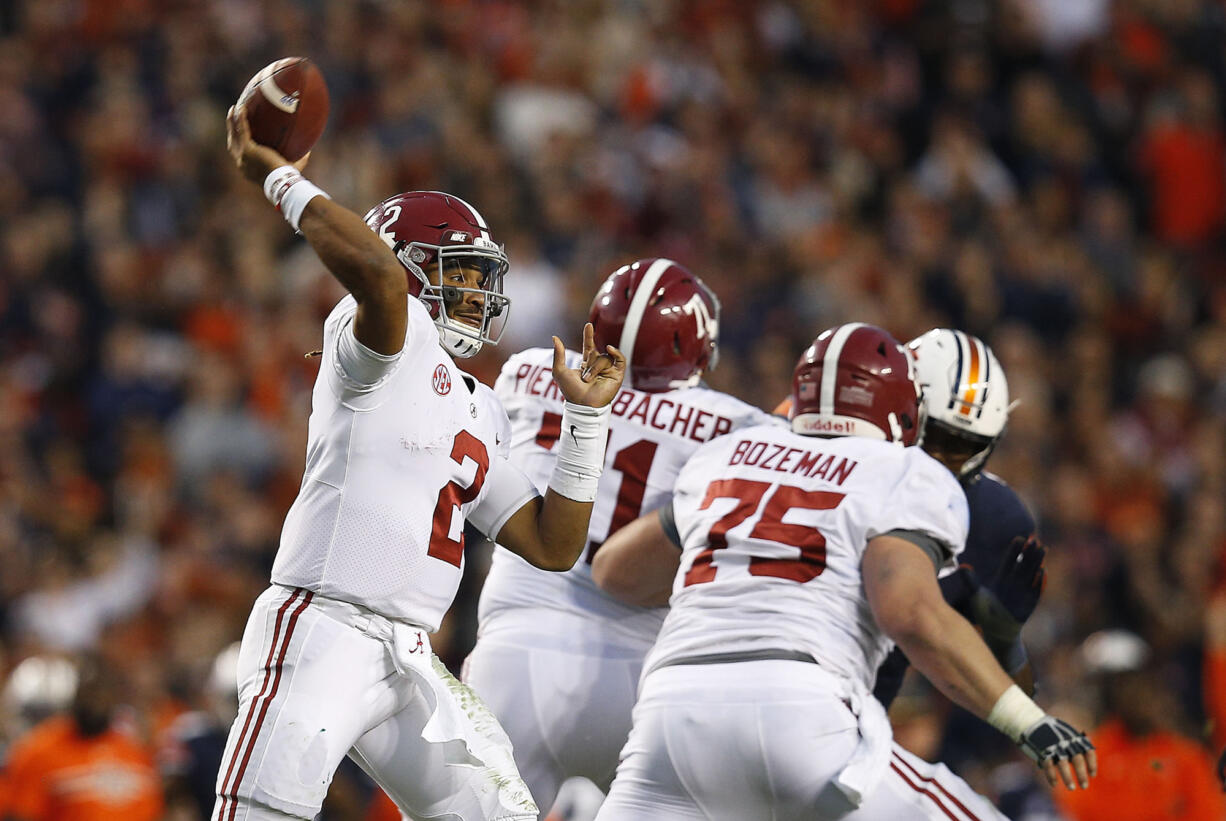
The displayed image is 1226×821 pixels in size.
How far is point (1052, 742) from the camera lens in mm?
4039

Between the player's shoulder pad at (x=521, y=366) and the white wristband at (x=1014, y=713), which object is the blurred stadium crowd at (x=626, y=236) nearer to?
the player's shoulder pad at (x=521, y=366)

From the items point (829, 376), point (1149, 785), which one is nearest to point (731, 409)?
point (829, 376)

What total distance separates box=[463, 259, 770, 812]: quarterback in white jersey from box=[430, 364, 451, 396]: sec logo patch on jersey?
3.46ft

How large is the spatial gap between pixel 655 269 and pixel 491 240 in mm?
1007

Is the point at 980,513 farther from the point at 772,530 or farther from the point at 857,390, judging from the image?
the point at 772,530

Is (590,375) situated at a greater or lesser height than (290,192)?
lesser

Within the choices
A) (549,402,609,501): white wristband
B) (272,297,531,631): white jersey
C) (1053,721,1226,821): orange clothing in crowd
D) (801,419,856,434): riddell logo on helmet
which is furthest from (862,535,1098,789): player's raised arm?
(1053,721,1226,821): orange clothing in crowd

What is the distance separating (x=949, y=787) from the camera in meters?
4.19

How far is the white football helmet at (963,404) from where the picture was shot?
5.21m

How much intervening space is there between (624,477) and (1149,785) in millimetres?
3636

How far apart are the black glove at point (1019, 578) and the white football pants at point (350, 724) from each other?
5.82 ft

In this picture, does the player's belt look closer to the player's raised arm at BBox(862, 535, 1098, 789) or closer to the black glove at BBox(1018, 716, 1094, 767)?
the player's raised arm at BBox(862, 535, 1098, 789)

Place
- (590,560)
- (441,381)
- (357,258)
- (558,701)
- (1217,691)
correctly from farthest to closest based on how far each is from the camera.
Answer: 1. (1217,691)
2. (590,560)
3. (558,701)
4. (441,381)
5. (357,258)

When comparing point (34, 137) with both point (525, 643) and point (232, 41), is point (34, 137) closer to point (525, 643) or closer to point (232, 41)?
point (232, 41)
